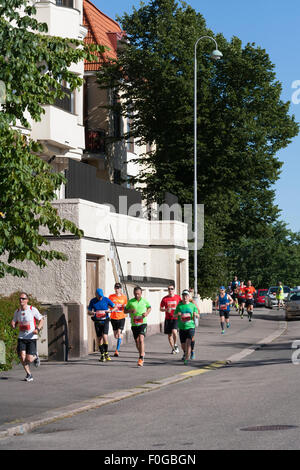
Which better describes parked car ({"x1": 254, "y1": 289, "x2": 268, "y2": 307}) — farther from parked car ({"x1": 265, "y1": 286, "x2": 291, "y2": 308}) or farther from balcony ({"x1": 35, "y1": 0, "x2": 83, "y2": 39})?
balcony ({"x1": 35, "y1": 0, "x2": 83, "y2": 39})

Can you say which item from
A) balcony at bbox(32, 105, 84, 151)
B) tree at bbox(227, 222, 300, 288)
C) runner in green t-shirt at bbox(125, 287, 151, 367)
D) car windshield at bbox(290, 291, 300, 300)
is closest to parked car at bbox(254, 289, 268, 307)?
tree at bbox(227, 222, 300, 288)

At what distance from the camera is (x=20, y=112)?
15195mm

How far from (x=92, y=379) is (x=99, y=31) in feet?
103

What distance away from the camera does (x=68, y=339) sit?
22.0 metres

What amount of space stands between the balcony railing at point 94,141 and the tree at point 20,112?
28.3 metres

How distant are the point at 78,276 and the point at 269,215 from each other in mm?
27108

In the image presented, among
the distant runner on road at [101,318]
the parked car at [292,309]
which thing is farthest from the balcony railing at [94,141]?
the distant runner on road at [101,318]

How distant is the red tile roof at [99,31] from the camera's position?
44.1m

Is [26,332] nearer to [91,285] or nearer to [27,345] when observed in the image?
[27,345]

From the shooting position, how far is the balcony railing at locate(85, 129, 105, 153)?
44.2 m

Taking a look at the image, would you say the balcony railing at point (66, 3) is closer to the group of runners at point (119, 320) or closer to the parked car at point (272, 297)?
the group of runners at point (119, 320)

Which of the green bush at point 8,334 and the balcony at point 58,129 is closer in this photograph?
the green bush at point 8,334

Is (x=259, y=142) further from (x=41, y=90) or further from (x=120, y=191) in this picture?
(x=41, y=90)

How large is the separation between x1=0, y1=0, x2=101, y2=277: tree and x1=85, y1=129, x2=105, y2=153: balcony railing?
92.7 ft
